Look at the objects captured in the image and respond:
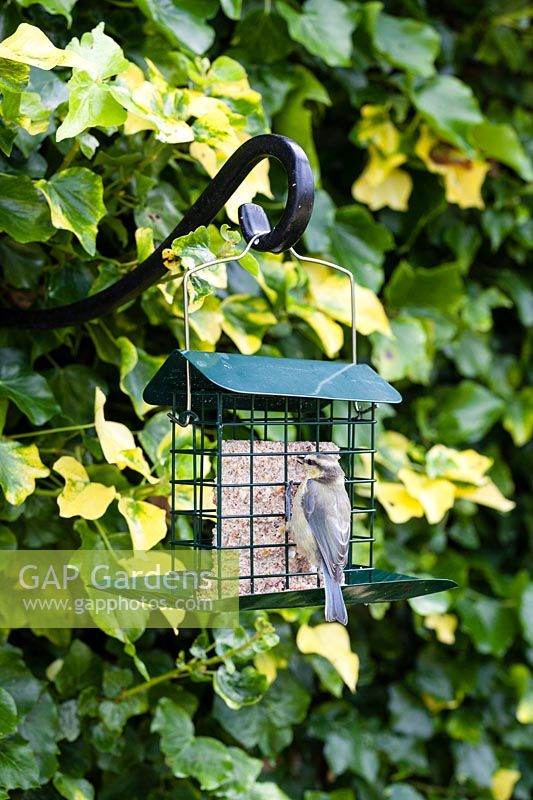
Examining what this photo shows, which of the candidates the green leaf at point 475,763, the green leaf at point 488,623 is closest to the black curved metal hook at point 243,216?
the green leaf at point 488,623

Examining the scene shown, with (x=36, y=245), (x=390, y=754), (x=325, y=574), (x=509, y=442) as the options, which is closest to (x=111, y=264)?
(x=36, y=245)

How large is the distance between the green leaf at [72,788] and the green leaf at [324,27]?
3.76 feet

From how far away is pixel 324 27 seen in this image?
1.57 m

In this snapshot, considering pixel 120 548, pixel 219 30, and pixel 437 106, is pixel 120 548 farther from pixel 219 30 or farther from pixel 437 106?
pixel 437 106

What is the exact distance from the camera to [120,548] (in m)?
1.26

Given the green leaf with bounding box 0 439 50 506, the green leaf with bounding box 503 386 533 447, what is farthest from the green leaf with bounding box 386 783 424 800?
the green leaf with bounding box 0 439 50 506

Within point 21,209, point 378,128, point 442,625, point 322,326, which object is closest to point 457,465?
point 322,326

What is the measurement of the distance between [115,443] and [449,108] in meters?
1.01

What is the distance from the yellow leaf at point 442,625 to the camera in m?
1.93

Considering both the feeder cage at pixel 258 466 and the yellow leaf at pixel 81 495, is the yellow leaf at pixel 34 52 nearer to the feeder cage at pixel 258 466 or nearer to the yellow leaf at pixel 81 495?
the feeder cage at pixel 258 466

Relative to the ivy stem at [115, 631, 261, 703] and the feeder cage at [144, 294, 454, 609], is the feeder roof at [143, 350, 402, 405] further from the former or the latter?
the ivy stem at [115, 631, 261, 703]

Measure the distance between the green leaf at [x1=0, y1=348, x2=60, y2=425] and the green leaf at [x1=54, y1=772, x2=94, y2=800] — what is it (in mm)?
488

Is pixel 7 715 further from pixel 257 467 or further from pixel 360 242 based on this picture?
pixel 360 242

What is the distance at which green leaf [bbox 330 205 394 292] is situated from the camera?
1735mm
